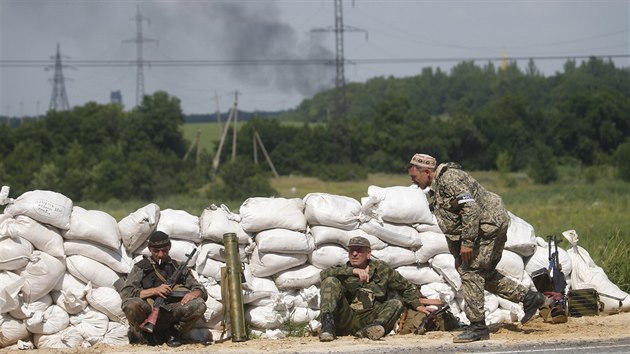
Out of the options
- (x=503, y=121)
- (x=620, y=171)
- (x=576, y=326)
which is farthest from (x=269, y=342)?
(x=503, y=121)

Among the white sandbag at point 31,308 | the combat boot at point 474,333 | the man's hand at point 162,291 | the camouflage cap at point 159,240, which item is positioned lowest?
the combat boot at point 474,333

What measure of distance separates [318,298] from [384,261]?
734 millimetres

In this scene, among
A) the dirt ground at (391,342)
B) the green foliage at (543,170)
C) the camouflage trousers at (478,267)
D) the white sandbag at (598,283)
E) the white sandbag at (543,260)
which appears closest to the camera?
the dirt ground at (391,342)

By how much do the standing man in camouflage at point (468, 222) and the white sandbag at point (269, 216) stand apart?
4.86ft

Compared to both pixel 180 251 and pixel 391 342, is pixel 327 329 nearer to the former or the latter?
pixel 391 342

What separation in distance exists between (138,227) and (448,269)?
306cm

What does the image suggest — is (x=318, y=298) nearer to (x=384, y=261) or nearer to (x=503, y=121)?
(x=384, y=261)

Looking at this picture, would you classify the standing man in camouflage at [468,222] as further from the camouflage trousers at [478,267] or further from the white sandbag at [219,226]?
the white sandbag at [219,226]

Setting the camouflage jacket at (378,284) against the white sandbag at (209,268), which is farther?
the white sandbag at (209,268)

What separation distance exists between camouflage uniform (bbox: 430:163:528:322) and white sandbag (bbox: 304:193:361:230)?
1132 mm

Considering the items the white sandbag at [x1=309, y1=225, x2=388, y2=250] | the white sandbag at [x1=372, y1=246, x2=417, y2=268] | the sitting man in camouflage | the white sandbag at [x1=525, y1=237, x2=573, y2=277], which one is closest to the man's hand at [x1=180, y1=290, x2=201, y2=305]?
the sitting man in camouflage

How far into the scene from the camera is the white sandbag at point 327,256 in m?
10.5

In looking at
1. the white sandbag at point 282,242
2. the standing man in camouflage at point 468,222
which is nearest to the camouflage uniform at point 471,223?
the standing man in camouflage at point 468,222

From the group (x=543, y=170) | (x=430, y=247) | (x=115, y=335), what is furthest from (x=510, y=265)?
(x=543, y=170)
